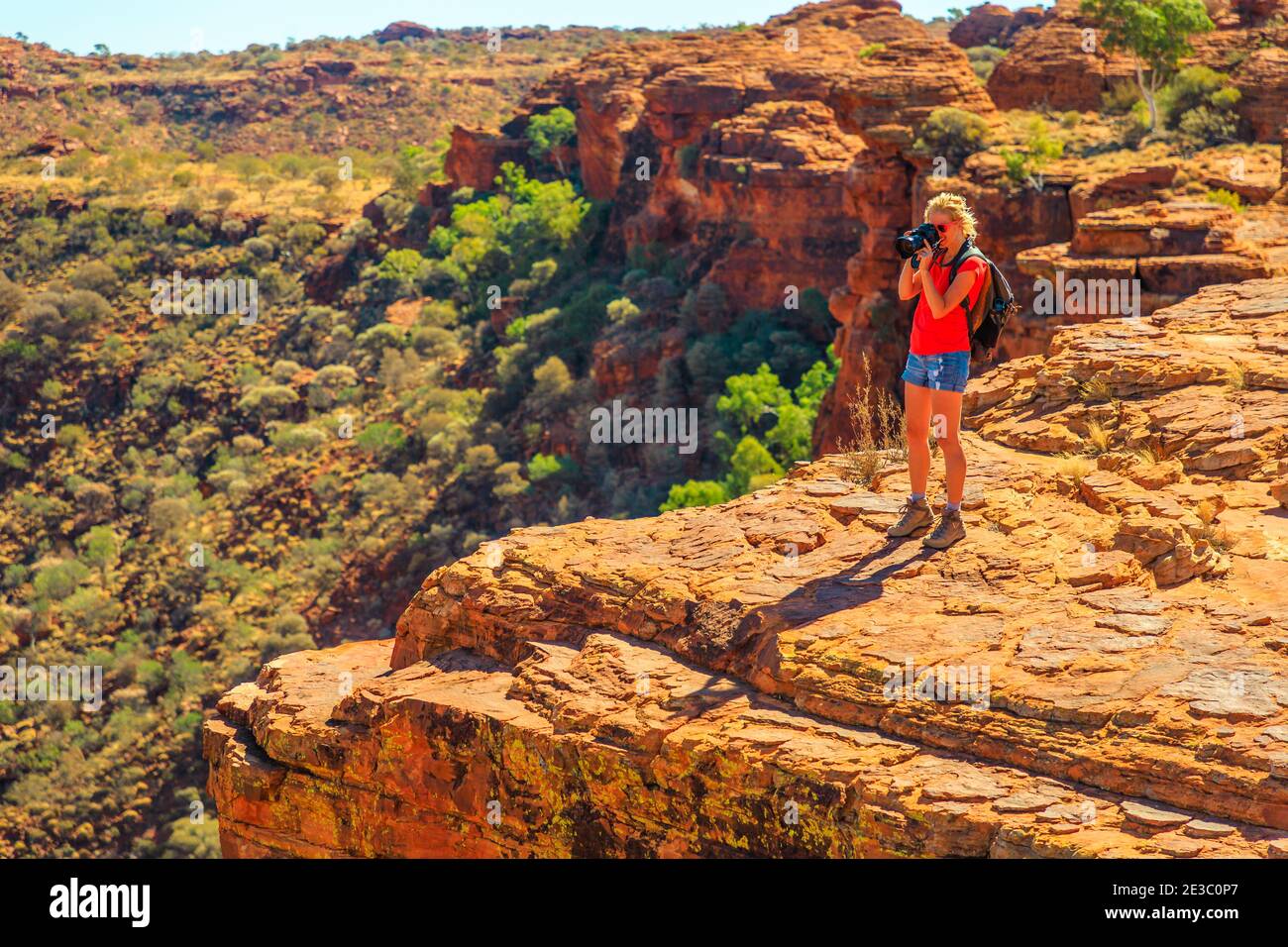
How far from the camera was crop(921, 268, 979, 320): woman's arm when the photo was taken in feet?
23.5

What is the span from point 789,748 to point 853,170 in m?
19.8

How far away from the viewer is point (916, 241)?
7.16m

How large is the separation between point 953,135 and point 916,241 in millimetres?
16990

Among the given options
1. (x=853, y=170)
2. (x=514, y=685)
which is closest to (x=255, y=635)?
(x=853, y=170)

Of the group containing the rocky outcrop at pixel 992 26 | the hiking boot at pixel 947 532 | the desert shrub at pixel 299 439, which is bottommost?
the desert shrub at pixel 299 439

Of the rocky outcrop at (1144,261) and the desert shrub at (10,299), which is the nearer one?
the rocky outcrop at (1144,261)

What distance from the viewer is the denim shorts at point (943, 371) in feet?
23.9

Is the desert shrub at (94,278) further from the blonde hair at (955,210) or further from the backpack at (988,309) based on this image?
the backpack at (988,309)

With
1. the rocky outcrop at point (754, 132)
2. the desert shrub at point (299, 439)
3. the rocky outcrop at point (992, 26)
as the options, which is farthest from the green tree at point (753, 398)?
the rocky outcrop at point (992, 26)

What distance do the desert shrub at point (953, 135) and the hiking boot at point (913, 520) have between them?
16.7 meters

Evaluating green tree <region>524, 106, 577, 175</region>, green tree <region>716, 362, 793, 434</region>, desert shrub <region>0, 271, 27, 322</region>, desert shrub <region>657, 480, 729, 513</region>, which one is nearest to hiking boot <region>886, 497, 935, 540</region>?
desert shrub <region>657, 480, 729, 513</region>

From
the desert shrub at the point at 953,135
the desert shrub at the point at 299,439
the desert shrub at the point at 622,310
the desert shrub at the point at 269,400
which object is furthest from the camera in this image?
the desert shrub at the point at 269,400

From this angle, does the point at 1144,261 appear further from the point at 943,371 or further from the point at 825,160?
the point at 825,160
